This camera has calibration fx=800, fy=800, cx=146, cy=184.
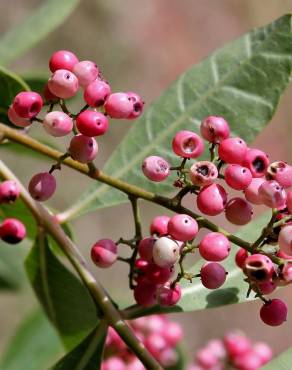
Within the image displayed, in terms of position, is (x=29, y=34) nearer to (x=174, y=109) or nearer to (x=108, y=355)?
(x=174, y=109)

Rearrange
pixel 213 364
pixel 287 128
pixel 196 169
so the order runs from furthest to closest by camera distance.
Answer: pixel 287 128 → pixel 213 364 → pixel 196 169

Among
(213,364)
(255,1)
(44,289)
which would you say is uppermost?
(44,289)

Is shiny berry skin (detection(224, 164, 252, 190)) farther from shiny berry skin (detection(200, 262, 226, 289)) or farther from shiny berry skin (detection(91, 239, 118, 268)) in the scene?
shiny berry skin (detection(91, 239, 118, 268))

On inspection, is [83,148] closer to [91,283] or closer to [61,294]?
[91,283]

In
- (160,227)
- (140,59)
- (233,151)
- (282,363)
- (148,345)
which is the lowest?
(140,59)

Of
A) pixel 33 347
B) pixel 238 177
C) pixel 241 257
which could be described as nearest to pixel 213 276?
pixel 241 257

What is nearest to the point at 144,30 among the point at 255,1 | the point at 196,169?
the point at 255,1
